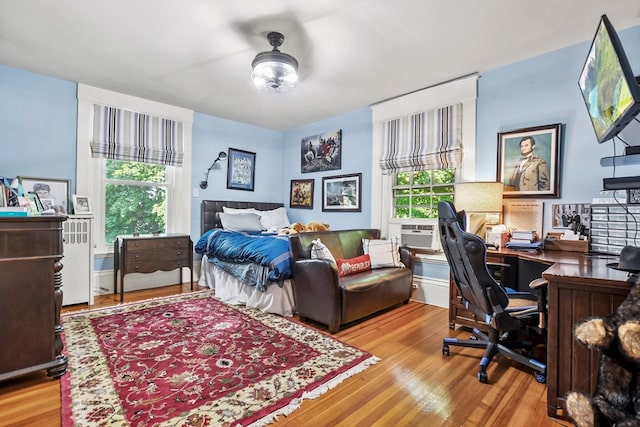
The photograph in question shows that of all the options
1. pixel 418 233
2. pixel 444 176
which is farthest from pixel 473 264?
pixel 444 176

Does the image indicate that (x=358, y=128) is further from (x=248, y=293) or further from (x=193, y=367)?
(x=193, y=367)

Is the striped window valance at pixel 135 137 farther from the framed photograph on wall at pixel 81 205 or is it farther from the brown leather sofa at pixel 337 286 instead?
the brown leather sofa at pixel 337 286

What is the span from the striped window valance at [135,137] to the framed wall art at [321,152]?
193cm

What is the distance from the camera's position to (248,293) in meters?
3.35

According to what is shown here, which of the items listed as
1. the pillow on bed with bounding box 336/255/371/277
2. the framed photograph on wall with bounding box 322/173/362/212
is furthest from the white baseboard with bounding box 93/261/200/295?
the pillow on bed with bounding box 336/255/371/277

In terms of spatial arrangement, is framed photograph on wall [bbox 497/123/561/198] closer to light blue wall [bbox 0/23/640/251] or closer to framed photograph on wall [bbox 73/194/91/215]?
light blue wall [bbox 0/23/640/251]

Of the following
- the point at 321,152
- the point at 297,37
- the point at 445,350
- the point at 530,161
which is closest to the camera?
the point at 445,350

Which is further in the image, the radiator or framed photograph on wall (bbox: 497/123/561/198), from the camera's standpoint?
the radiator

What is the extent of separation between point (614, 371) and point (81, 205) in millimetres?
4542

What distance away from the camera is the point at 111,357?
213 cm

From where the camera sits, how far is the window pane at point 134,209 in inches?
157

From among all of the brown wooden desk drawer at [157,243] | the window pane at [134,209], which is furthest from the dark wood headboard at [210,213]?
the brown wooden desk drawer at [157,243]

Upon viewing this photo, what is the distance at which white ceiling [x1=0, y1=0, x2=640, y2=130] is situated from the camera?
2.19 meters

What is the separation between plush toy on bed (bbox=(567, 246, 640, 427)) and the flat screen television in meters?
0.86
